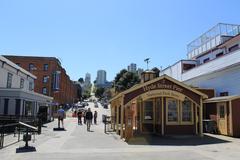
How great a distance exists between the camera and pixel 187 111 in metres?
22.5

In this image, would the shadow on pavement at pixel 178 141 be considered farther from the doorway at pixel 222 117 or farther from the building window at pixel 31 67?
the building window at pixel 31 67

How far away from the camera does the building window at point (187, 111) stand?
2238 centimetres

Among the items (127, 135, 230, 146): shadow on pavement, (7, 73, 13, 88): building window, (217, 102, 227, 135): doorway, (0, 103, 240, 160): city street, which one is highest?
(7, 73, 13, 88): building window

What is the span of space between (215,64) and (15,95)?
1934 cm

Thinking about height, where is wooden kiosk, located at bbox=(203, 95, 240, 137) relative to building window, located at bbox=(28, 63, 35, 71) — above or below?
below

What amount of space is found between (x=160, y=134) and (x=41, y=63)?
2280 inches

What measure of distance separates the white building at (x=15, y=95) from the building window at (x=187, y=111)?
17455 millimetres

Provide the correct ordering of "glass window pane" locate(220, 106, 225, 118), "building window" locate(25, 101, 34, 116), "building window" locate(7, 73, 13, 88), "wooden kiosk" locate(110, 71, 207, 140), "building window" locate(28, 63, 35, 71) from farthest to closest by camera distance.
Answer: "building window" locate(28, 63, 35, 71) < "building window" locate(7, 73, 13, 88) < "building window" locate(25, 101, 34, 116) < "glass window pane" locate(220, 106, 225, 118) < "wooden kiosk" locate(110, 71, 207, 140)

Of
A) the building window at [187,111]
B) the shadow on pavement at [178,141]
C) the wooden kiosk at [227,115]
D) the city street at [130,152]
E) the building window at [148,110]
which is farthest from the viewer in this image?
the building window at [148,110]

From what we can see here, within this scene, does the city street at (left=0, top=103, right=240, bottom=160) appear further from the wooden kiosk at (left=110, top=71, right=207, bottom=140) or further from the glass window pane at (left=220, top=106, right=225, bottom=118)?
the glass window pane at (left=220, top=106, right=225, bottom=118)

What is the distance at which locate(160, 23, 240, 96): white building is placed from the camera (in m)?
27.0

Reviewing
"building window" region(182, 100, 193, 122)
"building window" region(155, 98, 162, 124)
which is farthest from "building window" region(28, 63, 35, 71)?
"building window" region(182, 100, 193, 122)

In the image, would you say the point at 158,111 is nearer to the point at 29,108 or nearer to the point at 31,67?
the point at 29,108

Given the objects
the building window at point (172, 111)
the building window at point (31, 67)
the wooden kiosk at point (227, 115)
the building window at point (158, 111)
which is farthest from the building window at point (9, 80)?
the building window at point (31, 67)
